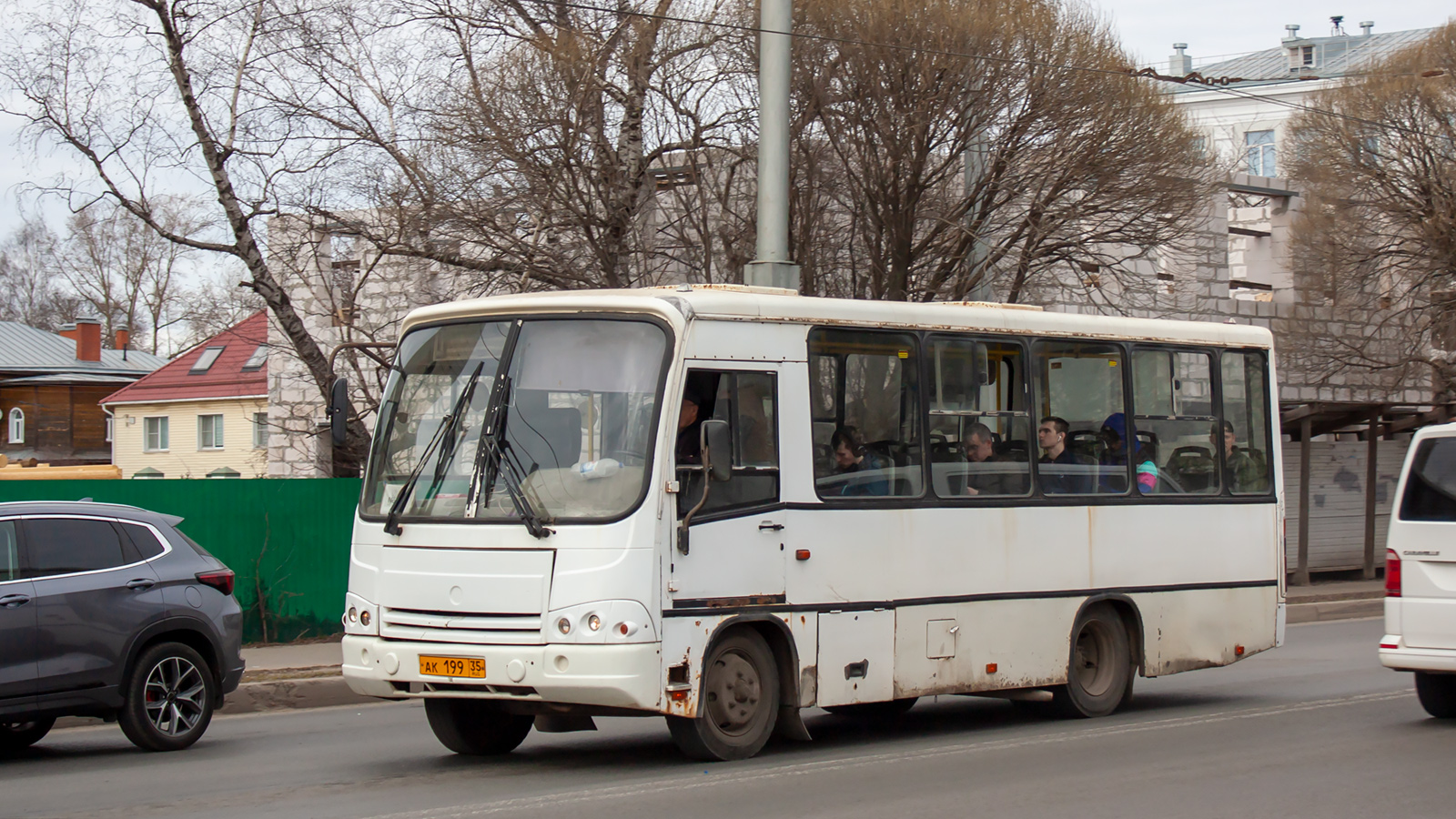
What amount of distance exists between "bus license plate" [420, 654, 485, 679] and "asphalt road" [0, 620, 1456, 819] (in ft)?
1.93

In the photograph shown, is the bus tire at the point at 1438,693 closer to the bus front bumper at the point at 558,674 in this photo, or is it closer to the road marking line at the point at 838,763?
the road marking line at the point at 838,763

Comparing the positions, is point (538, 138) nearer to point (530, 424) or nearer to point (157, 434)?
point (530, 424)

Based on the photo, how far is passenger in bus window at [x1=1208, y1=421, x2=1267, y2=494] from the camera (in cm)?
1230

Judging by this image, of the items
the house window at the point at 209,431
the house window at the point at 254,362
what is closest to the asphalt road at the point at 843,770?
the house window at the point at 254,362

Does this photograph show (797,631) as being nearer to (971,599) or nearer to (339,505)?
(971,599)

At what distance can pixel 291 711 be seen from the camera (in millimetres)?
13414

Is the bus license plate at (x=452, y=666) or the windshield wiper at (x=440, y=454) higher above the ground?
the windshield wiper at (x=440, y=454)

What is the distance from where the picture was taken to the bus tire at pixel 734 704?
29.0 ft

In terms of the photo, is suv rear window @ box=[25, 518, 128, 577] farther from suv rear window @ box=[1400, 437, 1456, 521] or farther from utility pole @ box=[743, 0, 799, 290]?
suv rear window @ box=[1400, 437, 1456, 521]

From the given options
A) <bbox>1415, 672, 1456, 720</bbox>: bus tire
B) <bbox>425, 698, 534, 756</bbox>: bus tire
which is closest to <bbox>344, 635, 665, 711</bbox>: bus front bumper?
<bbox>425, 698, 534, 756</bbox>: bus tire

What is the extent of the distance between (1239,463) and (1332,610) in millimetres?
10966

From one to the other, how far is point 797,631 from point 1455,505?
4599 mm

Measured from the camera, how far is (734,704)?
899 cm

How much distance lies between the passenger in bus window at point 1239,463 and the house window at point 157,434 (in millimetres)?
52144
